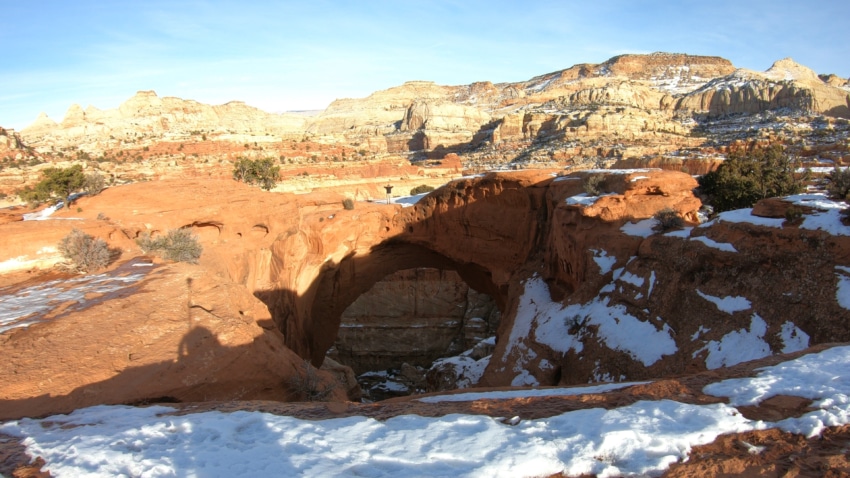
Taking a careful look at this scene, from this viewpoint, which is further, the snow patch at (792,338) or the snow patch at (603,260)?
the snow patch at (603,260)

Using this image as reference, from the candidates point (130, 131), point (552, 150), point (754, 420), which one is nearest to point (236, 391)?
point (754, 420)

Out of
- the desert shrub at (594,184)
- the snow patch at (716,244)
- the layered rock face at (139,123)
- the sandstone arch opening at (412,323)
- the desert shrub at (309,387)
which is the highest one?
the layered rock face at (139,123)

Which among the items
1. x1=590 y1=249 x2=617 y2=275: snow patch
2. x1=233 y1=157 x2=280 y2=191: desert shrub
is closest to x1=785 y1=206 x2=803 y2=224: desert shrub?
x1=590 y1=249 x2=617 y2=275: snow patch

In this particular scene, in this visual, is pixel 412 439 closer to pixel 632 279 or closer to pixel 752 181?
pixel 632 279

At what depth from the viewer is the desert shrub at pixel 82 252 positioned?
8.98 meters

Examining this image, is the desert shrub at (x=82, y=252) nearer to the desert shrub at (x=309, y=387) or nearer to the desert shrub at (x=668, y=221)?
the desert shrub at (x=309, y=387)

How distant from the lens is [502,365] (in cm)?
1434

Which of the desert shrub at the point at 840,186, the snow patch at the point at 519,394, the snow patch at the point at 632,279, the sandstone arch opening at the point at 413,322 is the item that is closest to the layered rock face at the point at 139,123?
the sandstone arch opening at the point at 413,322

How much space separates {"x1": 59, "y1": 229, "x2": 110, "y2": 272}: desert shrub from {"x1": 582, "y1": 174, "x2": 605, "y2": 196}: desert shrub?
13754 mm

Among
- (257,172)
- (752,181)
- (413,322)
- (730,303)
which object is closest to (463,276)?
(413,322)

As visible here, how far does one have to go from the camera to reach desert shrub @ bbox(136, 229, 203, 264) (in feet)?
35.8

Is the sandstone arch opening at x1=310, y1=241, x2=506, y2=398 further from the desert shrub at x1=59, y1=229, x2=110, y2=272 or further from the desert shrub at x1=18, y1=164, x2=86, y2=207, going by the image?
the desert shrub at x1=59, y1=229, x2=110, y2=272

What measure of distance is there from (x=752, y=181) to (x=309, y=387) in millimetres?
20191

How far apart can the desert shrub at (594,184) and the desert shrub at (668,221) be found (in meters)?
2.79
